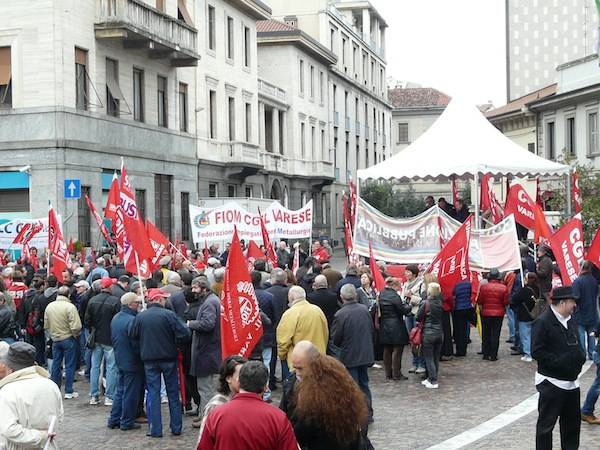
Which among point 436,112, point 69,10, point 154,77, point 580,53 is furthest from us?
point 580,53

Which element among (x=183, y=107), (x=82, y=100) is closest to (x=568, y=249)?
(x=82, y=100)

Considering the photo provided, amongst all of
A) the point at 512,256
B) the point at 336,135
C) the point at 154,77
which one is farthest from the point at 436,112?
the point at 512,256

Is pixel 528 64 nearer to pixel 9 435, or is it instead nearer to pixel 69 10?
pixel 69 10

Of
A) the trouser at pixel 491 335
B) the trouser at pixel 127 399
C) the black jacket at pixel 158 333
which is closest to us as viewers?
the black jacket at pixel 158 333

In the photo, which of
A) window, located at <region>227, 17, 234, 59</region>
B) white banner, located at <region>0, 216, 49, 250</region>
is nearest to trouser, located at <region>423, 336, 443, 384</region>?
white banner, located at <region>0, 216, 49, 250</region>

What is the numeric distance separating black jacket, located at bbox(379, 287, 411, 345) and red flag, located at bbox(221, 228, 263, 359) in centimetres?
416

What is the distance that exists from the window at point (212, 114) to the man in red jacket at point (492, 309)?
2474 centimetres

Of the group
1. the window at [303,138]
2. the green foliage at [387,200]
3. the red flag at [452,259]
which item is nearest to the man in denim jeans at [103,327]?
the red flag at [452,259]

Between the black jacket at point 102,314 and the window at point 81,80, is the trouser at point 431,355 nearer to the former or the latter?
the black jacket at point 102,314

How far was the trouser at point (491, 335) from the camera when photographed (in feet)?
50.4

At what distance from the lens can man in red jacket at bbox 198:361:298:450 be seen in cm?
534

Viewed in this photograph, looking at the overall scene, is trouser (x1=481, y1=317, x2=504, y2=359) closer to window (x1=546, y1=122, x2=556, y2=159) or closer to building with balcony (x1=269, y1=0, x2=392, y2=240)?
window (x1=546, y1=122, x2=556, y2=159)

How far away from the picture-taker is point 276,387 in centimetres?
1361

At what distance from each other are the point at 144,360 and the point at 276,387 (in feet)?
11.1
